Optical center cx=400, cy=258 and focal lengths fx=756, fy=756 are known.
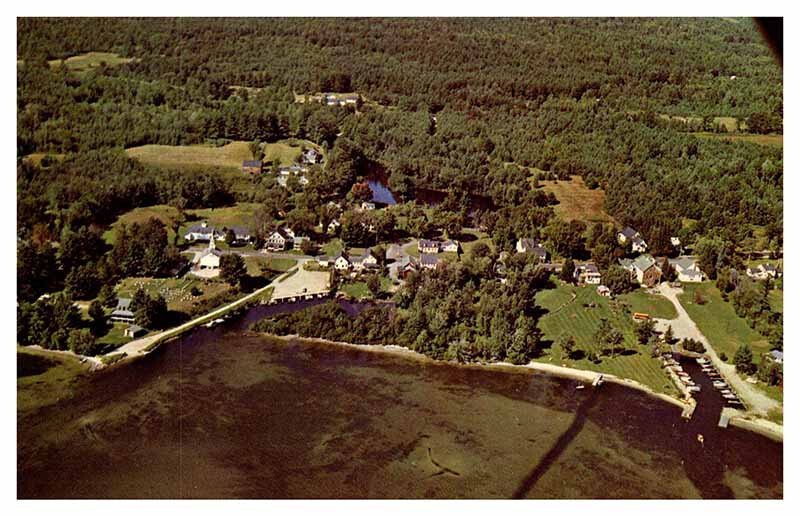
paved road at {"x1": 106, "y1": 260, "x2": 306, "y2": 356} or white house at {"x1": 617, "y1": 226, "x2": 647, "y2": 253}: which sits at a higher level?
white house at {"x1": 617, "y1": 226, "x2": 647, "y2": 253}

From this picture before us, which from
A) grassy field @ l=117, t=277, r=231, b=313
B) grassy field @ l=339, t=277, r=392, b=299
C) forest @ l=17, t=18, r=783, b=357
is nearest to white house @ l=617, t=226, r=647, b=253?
forest @ l=17, t=18, r=783, b=357

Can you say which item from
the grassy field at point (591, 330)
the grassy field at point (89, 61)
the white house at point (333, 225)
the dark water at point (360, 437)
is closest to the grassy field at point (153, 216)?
the grassy field at point (89, 61)

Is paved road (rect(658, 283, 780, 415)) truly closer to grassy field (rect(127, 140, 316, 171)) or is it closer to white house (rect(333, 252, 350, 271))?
white house (rect(333, 252, 350, 271))

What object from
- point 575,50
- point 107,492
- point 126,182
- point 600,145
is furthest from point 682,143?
point 107,492

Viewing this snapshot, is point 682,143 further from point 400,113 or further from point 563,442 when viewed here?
point 563,442

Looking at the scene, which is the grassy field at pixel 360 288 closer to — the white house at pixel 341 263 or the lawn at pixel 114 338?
the white house at pixel 341 263
